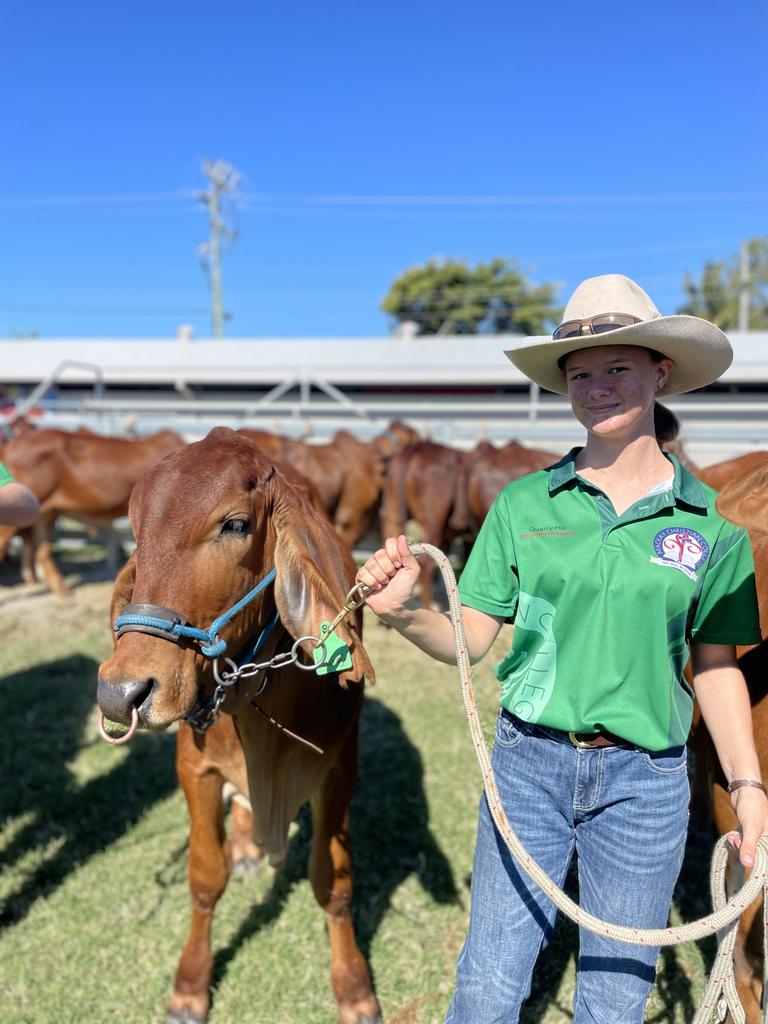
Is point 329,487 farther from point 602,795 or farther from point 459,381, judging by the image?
point 459,381

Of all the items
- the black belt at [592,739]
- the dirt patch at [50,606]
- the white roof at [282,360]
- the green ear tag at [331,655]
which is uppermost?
the green ear tag at [331,655]

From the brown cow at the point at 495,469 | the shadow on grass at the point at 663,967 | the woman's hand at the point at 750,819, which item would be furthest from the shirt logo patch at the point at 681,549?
the brown cow at the point at 495,469

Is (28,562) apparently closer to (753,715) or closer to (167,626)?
(167,626)

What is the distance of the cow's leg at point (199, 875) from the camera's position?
107 inches

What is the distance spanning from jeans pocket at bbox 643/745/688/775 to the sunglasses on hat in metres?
0.98

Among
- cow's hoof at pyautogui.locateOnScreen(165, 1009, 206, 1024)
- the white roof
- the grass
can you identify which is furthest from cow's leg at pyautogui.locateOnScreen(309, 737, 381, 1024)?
the white roof

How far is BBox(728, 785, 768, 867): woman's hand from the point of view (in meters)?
1.74

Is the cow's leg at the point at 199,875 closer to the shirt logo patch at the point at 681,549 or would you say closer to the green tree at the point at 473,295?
the shirt logo patch at the point at 681,549

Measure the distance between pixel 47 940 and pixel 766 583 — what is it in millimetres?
3127

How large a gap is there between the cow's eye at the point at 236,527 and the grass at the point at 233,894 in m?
1.27

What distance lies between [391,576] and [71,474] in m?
8.01

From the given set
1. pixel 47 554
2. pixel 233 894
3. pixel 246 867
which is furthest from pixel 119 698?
pixel 47 554

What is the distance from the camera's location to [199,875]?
9.21 ft

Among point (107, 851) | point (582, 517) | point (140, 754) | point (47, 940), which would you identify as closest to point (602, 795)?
point (582, 517)
